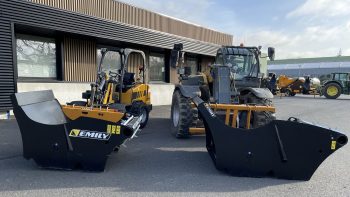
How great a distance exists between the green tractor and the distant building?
38.6 meters

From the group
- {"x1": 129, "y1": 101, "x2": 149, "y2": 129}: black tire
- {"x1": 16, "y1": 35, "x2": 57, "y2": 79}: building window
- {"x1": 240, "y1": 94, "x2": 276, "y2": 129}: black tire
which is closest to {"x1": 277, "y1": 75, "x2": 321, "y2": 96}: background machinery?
{"x1": 129, "y1": 101, "x2": 149, "y2": 129}: black tire

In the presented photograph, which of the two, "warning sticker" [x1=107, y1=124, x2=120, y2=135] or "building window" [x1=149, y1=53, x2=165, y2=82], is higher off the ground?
"building window" [x1=149, y1=53, x2=165, y2=82]

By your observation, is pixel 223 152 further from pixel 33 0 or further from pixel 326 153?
pixel 33 0

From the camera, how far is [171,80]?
Answer: 54.1 ft

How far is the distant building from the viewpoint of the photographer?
208 ft

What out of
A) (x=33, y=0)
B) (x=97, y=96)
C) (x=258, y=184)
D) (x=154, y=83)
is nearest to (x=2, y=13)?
(x=33, y=0)

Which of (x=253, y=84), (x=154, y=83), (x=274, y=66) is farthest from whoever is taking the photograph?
(x=274, y=66)

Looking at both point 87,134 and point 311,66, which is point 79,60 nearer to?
point 87,134

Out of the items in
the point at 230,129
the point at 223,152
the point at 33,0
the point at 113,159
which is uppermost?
the point at 33,0

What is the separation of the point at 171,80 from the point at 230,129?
12.3 meters

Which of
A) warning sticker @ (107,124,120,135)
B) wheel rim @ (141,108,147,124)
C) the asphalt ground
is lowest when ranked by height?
the asphalt ground

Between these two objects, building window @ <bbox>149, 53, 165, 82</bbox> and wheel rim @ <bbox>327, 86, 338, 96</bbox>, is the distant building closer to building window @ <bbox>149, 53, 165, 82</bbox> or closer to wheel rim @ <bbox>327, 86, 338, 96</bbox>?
wheel rim @ <bbox>327, 86, 338, 96</bbox>

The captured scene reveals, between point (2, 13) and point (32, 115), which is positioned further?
point (2, 13)

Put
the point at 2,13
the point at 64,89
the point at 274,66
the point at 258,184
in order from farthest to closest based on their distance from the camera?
the point at 274,66 → the point at 64,89 → the point at 2,13 → the point at 258,184
